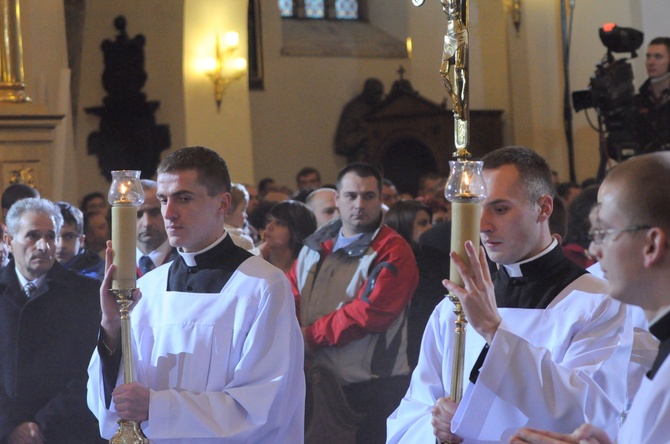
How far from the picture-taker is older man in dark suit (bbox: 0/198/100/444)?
16.0 ft

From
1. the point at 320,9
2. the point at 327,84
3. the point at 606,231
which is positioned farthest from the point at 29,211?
the point at 320,9

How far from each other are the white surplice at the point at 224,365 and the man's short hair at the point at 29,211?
1.39 m

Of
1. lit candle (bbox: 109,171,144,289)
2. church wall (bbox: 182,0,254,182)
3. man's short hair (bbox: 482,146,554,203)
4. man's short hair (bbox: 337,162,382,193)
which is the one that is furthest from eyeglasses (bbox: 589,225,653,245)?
church wall (bbox: 182,0,254,182)

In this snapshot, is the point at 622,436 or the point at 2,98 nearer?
the point at 622,436

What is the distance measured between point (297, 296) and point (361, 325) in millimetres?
575

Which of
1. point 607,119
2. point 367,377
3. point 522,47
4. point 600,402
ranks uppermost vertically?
point 522,47

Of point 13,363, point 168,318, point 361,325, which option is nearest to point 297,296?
point 361,325

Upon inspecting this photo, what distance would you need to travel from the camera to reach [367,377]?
575cm

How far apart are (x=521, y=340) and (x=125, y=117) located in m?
11.5

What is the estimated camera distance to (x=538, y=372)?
3240 mm

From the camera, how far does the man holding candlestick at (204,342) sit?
364 cm

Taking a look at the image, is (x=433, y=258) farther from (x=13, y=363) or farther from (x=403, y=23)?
(x=403, y=23)

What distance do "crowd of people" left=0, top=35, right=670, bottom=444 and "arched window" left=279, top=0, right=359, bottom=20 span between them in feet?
44.7

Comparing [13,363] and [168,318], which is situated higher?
[168,318]
